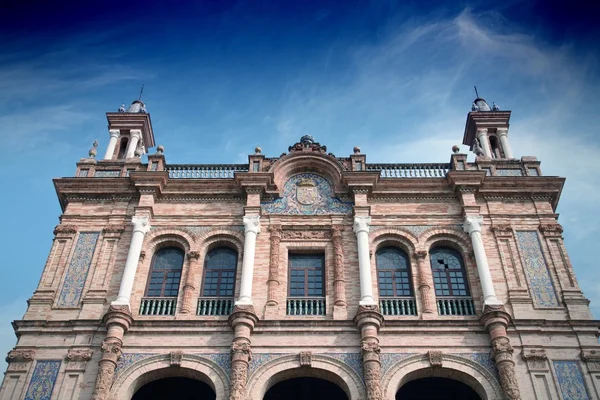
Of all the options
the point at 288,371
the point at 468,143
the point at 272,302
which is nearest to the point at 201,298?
the point at 272,302

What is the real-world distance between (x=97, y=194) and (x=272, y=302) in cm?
768

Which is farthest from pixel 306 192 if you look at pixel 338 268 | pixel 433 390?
pixel 433 390

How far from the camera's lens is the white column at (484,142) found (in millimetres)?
25377

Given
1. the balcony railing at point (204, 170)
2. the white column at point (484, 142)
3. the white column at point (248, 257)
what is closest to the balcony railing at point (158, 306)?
the white column at point (248, 257)

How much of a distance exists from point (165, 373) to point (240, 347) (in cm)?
229

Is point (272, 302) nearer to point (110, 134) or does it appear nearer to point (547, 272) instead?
point (547, 272)

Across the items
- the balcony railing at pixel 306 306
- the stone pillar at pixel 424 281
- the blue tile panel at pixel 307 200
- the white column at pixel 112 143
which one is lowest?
the balcony railing at pixel 306 306

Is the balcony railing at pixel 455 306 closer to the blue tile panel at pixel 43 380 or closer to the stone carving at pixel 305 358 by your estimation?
the stone carving at pixel 305 358

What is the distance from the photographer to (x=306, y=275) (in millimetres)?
20609

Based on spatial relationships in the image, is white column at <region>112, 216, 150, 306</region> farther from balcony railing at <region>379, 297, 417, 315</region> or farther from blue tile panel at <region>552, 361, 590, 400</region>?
blue tile panel at <region>552, 361, 590, 400</region>

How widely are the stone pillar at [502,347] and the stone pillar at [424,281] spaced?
1.65 meters

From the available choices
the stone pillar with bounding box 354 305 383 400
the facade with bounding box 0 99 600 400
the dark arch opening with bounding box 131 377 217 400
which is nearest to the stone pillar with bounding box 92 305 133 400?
the facade with bounding box 0 99 600 400

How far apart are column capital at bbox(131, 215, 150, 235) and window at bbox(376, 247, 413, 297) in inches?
299

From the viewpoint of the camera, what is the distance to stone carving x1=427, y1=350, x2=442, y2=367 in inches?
697
